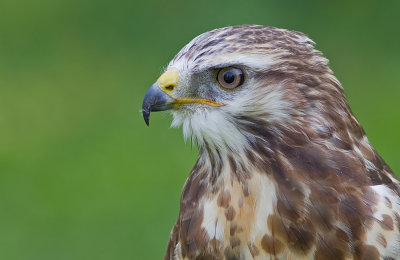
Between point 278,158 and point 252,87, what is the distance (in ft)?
0.88

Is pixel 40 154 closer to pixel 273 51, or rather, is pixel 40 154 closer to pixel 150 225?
pixel 150 225

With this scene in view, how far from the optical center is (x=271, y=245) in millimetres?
3324

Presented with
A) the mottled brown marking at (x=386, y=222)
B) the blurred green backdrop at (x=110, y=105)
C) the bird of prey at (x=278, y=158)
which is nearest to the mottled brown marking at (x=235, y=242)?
the bird of prey at (x=278, y=158)

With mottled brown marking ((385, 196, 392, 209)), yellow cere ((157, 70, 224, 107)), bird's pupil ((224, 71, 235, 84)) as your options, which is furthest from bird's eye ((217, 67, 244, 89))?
mottled brown marking ((385, 196, 392, 209))

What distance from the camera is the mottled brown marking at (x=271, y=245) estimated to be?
130 inches

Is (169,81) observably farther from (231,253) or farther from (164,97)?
(231,253)

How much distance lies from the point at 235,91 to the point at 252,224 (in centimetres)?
48

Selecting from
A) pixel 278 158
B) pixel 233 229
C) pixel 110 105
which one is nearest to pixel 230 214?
pixel 233 229

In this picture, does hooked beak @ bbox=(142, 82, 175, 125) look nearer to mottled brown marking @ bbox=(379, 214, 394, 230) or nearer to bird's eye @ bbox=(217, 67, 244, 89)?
bird's eye @ bbox=(217, 67, 244, 89)

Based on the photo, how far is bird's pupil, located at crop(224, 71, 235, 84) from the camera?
3.35 metres

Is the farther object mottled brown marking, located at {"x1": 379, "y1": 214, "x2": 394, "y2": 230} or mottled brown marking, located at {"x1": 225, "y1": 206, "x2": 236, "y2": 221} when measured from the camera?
mottled brown marking, located at {"x1": 225, "y1": 206, "x2": 236, "y2": 221}

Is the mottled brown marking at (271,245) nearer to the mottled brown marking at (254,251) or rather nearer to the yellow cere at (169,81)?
the mottled brown marking at (254,251)

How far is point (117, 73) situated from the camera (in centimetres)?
821

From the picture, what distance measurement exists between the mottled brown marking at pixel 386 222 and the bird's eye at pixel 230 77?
687mm
